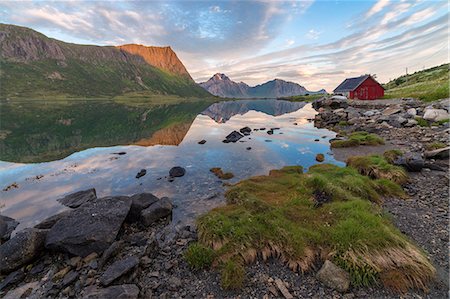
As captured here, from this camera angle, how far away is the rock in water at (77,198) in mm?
14523

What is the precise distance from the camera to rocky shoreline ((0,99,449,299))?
720cm

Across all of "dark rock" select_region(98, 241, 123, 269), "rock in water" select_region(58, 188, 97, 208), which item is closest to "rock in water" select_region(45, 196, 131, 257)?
"dark rock" select_region(98, 241, 123, 269)

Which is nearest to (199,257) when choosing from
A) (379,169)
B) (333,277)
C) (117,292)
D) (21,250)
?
(117,292)

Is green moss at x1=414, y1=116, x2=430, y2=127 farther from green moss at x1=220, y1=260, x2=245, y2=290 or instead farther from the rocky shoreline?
green moss at x1=220, y1=260, x2=245, y2=290

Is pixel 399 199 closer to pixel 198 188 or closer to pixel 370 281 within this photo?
pixel 370 281

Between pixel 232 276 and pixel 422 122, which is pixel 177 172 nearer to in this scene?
pixel 232 276

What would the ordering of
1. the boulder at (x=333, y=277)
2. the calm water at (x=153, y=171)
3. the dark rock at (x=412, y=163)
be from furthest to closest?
the dark rock at (x=412, y=163), the calm water at (x=153, y=171), the boulder at (x=333, y=277)

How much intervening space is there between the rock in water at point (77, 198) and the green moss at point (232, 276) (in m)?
11.4

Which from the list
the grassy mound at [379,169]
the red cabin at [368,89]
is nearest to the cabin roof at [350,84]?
the red cabin at [368,89]

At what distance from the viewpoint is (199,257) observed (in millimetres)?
8336

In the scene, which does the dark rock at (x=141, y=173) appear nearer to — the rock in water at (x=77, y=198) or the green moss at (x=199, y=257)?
the rock in water at (x=77, y=198)

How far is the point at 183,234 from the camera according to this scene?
10.5 meters

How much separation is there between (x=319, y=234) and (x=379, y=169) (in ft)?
34.2

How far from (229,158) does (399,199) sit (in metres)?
15.3
